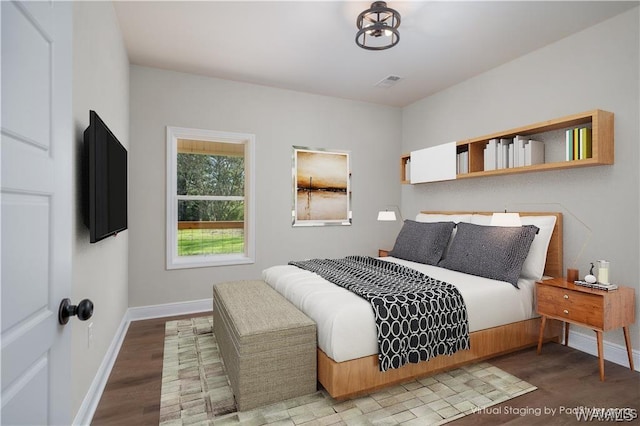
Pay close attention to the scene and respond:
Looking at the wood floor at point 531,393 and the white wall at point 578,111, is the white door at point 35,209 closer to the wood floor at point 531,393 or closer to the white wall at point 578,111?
the wood floor at point 531,393

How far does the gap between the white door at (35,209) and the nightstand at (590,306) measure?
304 centimetres

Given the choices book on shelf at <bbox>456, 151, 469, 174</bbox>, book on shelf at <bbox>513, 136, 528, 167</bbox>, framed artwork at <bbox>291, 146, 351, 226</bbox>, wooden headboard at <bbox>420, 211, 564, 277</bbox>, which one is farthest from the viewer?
framed artwork at <bbox>291, 146, 351, 226</bbox>

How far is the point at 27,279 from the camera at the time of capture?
2.63ft

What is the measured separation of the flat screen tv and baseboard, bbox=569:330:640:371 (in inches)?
150

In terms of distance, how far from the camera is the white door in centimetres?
72

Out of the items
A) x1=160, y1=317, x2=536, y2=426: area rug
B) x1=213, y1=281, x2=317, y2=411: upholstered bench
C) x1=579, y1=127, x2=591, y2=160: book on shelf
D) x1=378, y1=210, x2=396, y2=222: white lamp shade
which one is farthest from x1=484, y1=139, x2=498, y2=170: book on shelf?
x1=213, y1=281, x2=317, y2=411: upholstered bench

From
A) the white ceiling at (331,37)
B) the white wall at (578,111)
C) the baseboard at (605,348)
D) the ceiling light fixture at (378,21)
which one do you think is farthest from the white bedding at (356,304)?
the white ceiling at (331,37)

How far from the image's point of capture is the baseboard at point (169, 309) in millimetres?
3684

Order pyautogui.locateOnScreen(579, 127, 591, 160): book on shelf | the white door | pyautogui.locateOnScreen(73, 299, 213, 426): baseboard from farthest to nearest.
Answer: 1. pyautogui.locateOnScreen(579, 127, 591, 160): book on shelf
2. pyautogui.locateOnScreen(73, 299, 213, 426): baseboard
3. the white door

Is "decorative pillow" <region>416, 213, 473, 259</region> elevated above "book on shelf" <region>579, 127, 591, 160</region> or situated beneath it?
situated beneath

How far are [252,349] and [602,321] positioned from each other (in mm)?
2396

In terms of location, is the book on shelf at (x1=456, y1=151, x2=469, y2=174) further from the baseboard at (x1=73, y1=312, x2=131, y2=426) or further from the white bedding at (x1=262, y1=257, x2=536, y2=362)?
the baseboard at (x1=73, y1=312, x2=131, y2=426)

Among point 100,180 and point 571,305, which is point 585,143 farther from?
point 100,180

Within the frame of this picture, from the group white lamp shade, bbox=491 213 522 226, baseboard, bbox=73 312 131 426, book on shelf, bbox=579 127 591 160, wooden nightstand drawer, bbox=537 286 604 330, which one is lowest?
baseboard, bbox=73 312 131 426
